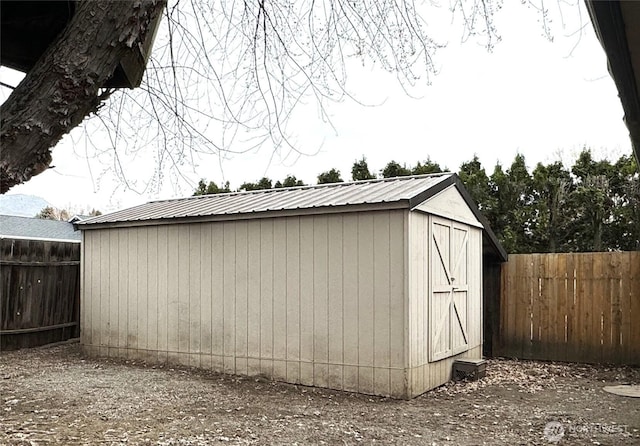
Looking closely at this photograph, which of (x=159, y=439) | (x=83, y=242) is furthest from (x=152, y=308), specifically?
(x=159, y=439)

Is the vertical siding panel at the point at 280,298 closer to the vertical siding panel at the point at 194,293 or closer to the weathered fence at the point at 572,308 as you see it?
the vertical siding panel at the point at 194,293

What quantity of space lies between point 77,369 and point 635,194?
964cm

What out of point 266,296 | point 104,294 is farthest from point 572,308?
point 104,294

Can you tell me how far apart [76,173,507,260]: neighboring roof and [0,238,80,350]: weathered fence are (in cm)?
93

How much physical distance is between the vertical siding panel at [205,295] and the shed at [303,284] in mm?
18

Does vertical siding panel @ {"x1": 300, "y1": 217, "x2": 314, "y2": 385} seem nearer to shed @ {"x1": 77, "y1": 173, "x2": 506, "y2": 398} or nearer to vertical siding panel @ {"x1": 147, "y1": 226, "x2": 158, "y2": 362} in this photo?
shed @ {"x1": 77, "y1": 173, "x2": 506, "y2": 398}

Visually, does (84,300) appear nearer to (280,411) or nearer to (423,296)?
(280,411)

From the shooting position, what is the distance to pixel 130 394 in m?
5.75

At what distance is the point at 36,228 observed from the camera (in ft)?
42.9

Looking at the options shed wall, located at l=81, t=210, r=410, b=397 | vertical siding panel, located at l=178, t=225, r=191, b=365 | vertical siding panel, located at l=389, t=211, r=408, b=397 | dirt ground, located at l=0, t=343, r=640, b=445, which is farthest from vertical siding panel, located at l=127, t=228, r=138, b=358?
vertical siding panel, located at l=389, t=211, r=408, b=397

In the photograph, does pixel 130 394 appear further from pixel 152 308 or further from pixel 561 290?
pixel 561 290

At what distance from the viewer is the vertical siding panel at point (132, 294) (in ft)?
25.5

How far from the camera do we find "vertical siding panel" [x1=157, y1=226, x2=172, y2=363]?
24.5ft

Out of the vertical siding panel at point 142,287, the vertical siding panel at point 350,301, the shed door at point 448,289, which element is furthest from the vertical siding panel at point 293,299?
the vertical siding panel at point 142,287
